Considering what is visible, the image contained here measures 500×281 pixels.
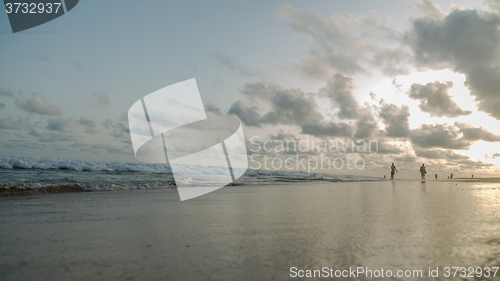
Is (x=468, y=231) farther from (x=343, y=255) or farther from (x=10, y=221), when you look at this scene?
(x=10, y=221)

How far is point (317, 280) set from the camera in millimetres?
1885

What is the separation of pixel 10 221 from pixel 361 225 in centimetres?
531

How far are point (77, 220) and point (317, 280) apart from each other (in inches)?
157

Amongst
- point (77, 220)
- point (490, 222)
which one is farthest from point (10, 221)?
point (490, 222)

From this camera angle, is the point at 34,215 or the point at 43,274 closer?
the point at 43,274

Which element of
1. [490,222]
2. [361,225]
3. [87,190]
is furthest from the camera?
[87,190]

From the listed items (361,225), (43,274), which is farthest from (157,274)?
(361,225)

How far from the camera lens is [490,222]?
12.7ft

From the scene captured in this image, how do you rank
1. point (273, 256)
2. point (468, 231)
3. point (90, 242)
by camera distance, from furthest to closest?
point (468, 231), point (90, 242), point (273, 256)

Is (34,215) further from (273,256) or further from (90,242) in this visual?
(273,256)

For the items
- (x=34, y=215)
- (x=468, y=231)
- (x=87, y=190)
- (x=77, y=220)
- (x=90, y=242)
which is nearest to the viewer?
(x=90, y=242)

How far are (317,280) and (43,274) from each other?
2.03m

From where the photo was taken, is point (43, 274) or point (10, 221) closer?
point (43, 274)

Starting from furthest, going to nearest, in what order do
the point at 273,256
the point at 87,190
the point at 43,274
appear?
1. the point at 87,190
2. the point at 273,256
3. the point at 43,274
